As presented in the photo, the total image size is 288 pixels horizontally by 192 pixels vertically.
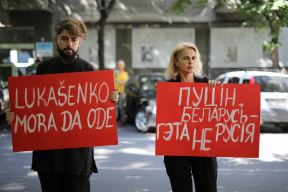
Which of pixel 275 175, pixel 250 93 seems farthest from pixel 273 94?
pixel 250 93

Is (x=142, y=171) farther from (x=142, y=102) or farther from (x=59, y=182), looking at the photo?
(x=142, y=102)

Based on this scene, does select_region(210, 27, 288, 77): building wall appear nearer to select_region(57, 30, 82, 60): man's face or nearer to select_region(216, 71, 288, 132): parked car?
select_region(216, 71, 288, 132): parked car

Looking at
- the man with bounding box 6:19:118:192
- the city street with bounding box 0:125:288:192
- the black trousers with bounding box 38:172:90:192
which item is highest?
the man with bounding box 6:19:118:192

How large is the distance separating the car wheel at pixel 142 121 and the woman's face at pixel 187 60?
8.99m

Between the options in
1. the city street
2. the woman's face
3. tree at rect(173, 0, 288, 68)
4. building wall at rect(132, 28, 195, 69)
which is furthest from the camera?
building wall at rect(132, 28, 195, 69)

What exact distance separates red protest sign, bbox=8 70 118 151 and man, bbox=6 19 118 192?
0.14 metres

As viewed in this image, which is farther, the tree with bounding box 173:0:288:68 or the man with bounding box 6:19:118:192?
the tree with bounding box 173:0:288:68

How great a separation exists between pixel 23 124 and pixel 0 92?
35.6ft

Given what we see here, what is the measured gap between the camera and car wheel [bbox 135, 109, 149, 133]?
44.3 feet

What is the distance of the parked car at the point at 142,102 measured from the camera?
13430mm

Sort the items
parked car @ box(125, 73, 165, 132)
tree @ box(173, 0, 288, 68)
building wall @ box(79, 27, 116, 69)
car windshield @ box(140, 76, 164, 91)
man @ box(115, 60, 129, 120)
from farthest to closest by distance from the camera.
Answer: building wall @ box(79, 27, 116, 69) < man @ box(115, 60, 129, 120) < car windshield @ box(140, 76, 164, 91) < tree @ box(173, 0, 288, 68) < parked car @ box(125, 73, 165, 132)

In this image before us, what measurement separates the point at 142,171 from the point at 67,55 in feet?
15.0

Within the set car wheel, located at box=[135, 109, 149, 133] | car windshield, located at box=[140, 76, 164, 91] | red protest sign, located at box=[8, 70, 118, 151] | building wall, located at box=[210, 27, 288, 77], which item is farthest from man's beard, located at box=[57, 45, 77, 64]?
building wall, located at box=[210, 27, 288, 77]

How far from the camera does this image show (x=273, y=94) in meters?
13.4
